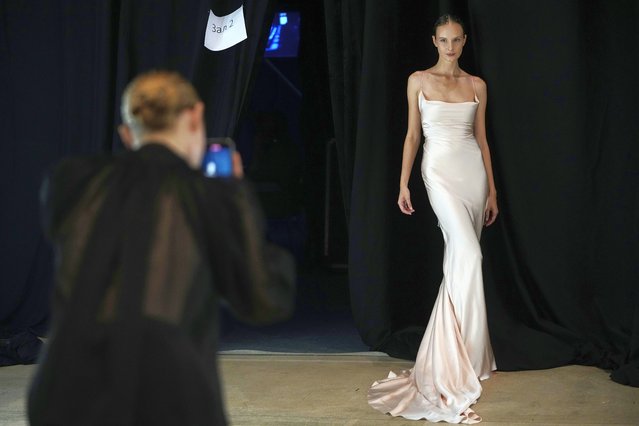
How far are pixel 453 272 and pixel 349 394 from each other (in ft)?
2.46

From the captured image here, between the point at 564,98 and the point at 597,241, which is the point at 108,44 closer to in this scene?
the point at 564,98

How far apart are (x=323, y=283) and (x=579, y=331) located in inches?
126

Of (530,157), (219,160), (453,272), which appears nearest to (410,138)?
(453,272)

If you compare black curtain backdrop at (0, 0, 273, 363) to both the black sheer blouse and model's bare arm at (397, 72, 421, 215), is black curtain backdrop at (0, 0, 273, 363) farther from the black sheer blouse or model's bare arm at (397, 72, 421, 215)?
the black sheer blouse

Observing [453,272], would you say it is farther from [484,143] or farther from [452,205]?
[484,143]

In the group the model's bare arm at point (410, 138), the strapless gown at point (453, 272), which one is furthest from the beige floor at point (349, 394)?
the model's bare arm at point (410, 138)

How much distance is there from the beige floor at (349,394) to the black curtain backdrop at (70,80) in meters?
0.87

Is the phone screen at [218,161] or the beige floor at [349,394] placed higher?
the phone screen at [218,161]

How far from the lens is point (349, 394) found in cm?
456

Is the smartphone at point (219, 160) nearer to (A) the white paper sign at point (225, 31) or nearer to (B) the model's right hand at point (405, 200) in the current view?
(B) the model's right hand at point (405, 200)

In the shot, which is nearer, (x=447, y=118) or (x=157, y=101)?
(x=157, y=101)

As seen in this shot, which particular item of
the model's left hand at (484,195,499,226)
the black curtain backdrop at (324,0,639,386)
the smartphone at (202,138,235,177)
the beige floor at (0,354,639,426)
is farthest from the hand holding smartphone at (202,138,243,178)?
the black curtain backdrop at (324,0,639,386)

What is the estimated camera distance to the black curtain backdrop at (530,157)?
205 inches

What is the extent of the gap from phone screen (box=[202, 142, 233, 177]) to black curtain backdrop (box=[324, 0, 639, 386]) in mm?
3292
